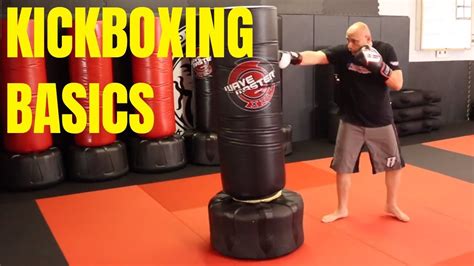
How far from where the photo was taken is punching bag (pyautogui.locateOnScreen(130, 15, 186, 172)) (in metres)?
5.48

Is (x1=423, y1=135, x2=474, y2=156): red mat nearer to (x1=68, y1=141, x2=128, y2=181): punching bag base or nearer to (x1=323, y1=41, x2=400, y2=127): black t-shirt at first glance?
(x1=323, y1=41, x2=400, y2=127): black t-shirt

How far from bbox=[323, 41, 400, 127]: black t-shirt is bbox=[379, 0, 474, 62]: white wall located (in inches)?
192

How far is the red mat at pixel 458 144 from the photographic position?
6.56 metres

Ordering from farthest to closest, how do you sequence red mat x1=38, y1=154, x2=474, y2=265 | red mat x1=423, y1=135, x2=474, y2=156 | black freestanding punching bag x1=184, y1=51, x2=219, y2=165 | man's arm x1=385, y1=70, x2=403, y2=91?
red mat x1=423, y1=135, x2=474, y2=156
black freestanding punching bag x1=184, y1=51, x2=219, y2=165
man's arm x1=385, y1=70, x2=403, y2=91
red mat x1=38, y1=154, x2=474, y2=265

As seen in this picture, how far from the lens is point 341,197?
156 inches

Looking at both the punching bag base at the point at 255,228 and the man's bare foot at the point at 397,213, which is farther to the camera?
the man's bare foot at the point at 397,213

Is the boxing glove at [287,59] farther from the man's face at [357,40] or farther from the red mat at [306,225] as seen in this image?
the red mat at [306,225]

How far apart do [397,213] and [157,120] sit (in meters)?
2.76

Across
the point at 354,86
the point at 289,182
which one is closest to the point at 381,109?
the point at 354,86

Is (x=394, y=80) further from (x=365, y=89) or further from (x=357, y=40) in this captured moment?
(x=357, y=40)

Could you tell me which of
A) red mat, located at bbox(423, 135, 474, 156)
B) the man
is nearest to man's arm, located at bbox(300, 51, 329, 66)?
the man

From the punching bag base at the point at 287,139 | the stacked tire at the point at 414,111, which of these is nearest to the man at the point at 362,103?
the punching bag base at the point at 287,139

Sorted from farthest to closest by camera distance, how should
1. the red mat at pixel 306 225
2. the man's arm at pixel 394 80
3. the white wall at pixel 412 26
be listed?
the white wall at pixel 412 26 → the man's arm at pixel 394 80 → the red mat at pixel 306 225

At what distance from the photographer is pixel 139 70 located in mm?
5508
